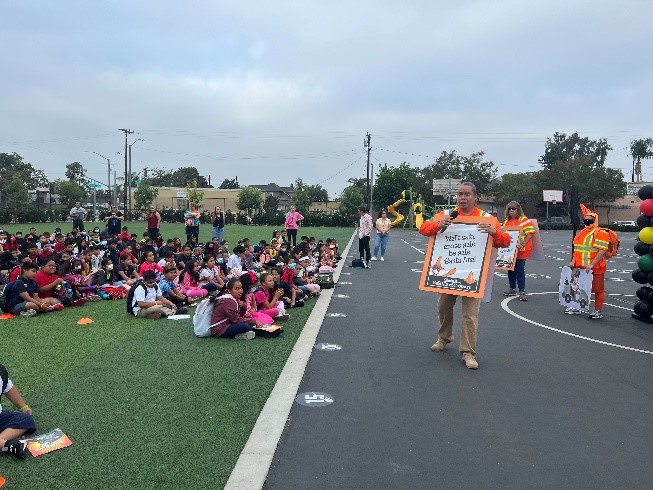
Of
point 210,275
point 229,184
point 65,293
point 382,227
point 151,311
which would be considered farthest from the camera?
point 229,184

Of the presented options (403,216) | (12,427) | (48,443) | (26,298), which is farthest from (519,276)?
(12,427)

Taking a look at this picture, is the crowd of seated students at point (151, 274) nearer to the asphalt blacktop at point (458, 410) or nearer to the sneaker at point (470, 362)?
the asphalt blacktop at point (458, 410)

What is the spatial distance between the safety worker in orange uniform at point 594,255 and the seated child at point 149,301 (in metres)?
6.83

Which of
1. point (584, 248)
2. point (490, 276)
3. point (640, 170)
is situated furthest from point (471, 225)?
point (640, 170)

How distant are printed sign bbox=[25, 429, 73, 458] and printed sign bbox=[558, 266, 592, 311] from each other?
315 inches

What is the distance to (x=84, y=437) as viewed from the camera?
157 inches

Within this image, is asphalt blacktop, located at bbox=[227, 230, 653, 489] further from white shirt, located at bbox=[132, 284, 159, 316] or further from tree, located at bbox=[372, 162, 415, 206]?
tree, located at bbox=[372, 162, 415, 206]

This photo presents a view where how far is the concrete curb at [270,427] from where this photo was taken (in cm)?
345

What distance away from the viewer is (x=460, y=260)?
20.6ft

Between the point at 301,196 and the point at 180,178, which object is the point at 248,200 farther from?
the point at 180,178

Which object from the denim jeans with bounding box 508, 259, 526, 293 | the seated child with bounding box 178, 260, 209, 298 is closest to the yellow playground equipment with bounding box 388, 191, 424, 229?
the denim jeans with bounding box 508, 259, 526, 293

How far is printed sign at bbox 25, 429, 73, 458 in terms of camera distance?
375 centimetres

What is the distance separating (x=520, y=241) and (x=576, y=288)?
2.01 meters

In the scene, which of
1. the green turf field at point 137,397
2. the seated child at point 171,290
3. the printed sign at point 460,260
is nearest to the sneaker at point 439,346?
the printed sign at point 460,260
